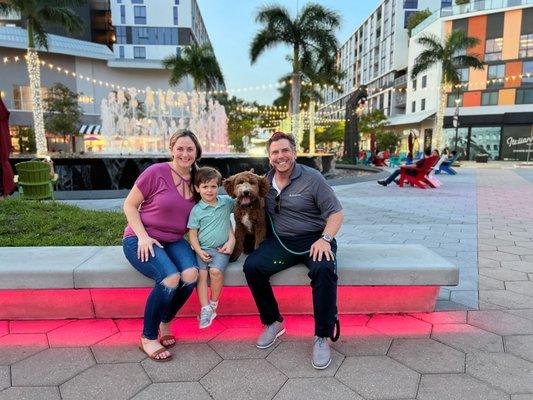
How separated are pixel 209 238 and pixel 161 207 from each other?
45 centimetres

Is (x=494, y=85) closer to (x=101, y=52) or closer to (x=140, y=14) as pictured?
(x=101, y=52)

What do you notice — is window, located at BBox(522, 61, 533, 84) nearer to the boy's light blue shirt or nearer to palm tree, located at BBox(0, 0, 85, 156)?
palm tree, located at BBox(0, 0, 85, 156)

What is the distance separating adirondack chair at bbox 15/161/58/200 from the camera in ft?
26.2

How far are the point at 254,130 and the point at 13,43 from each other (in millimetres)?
29901

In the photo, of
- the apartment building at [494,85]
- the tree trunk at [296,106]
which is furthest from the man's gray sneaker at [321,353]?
the apartment building at [494,85]

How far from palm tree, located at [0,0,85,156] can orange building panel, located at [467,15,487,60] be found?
38709mm

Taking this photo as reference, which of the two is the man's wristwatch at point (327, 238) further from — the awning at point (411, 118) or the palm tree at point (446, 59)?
the awning at point (411, 118)

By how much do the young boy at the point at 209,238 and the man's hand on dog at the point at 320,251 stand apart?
69 centimetres

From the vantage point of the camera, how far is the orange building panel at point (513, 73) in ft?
128

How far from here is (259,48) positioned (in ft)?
76.9

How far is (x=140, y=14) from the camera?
166ft

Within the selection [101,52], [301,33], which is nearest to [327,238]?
[301,33]

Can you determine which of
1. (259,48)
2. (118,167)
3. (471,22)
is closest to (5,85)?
(259,48)

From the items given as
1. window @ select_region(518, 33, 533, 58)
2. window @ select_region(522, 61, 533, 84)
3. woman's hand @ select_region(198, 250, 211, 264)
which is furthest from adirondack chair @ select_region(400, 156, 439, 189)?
window @ select_region(518, 33, 533, 58)
